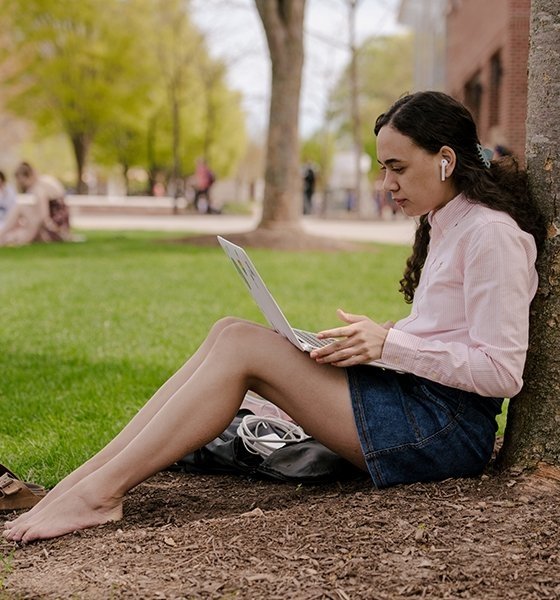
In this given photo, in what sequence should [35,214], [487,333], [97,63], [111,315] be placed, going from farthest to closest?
[97,63] → [35,214] → [111,315] → [487,333]

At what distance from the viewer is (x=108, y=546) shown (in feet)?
9.68

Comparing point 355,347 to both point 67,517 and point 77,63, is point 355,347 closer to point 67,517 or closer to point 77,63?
point 67,517

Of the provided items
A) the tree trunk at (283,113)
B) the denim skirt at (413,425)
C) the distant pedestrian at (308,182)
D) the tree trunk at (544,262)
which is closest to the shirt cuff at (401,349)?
the denim skirt at (413,425)

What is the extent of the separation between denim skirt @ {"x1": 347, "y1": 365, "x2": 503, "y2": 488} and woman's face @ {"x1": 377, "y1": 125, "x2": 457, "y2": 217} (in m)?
0.56

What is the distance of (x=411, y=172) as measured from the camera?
10.4 ft

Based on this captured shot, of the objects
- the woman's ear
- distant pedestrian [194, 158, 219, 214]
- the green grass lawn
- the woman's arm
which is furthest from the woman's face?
distant pedestrian [194, 158, 219, 214]

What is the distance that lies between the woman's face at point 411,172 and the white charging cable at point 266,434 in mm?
1097

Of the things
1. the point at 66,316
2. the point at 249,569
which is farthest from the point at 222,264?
the point at 249,569

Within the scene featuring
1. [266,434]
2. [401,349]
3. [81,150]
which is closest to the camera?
[401,349]

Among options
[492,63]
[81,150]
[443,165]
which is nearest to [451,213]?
[443,165]

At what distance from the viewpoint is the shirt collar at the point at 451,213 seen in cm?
319

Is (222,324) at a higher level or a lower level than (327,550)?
higher

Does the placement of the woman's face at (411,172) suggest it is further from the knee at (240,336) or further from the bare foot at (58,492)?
A: the bare foot at (58,492)

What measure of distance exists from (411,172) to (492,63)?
19805 mm
